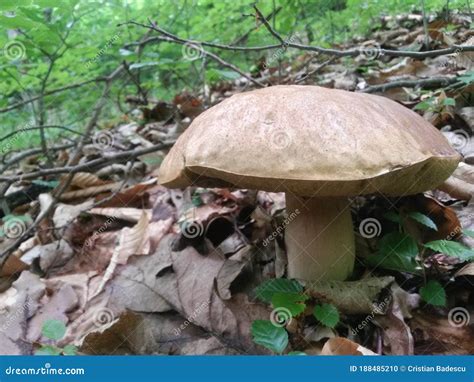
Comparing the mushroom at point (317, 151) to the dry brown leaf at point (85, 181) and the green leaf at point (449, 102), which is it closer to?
the green leaf at point (449, 102)

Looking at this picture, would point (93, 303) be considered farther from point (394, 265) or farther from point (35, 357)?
point (394, 265)

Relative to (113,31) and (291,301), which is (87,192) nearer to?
(113,31)

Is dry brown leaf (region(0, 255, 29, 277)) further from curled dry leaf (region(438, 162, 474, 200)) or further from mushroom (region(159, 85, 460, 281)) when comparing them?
curled dry leaf (region(438, 162, 474, 200))

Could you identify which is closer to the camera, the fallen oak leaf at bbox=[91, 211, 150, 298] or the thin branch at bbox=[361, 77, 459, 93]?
the fallen oak leaf at bbox=[91, 211, 150, 298]

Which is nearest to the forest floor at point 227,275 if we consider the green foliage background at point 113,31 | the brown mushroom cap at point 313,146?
the brown mushroom cap at point 313,146

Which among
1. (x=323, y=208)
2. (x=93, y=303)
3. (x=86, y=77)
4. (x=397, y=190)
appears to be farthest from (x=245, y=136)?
(x=86, y=77)

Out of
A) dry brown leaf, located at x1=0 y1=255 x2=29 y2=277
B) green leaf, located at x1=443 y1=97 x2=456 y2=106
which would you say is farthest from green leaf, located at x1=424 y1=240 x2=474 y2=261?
dry brown leaf, located at x1=0 y1=255 x2=29 y2=277
